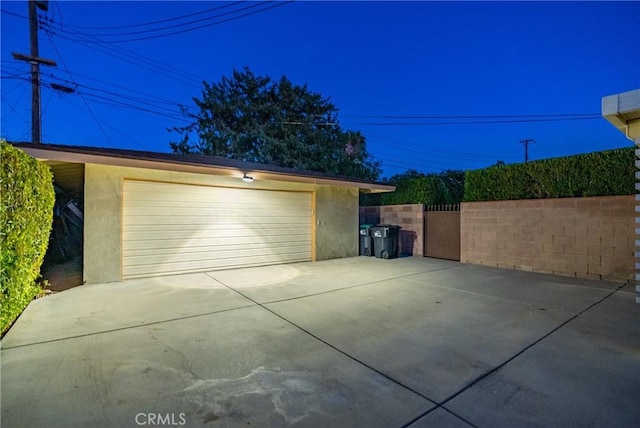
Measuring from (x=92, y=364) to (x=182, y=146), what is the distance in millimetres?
17590

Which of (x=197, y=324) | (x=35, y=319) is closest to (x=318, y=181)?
(x=197, y=324)

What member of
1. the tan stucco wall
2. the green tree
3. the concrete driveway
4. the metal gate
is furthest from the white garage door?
the green tree

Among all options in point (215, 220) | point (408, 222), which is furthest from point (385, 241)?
point (215, 220)

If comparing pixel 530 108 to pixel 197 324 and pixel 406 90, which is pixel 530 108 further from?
pixel 197 324

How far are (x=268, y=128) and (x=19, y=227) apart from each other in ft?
47.1

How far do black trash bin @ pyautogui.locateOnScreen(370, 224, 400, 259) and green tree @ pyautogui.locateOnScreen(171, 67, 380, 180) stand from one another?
8496mm

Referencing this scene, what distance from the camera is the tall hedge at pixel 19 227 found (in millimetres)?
3238

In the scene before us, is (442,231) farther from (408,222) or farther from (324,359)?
(324,359)

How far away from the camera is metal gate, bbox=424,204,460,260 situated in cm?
893

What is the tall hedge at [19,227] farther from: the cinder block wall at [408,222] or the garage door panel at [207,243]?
the cinder block wall at [408,222]

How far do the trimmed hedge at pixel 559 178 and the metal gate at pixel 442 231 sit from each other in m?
0.74

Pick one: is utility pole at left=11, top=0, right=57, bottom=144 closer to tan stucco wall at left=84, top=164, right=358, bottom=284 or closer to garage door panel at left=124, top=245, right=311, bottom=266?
tan stucco wall at left=84, top=164, right=358, bottom=284

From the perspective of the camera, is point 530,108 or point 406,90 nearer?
point 406,90

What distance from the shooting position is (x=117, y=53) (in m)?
14.9
